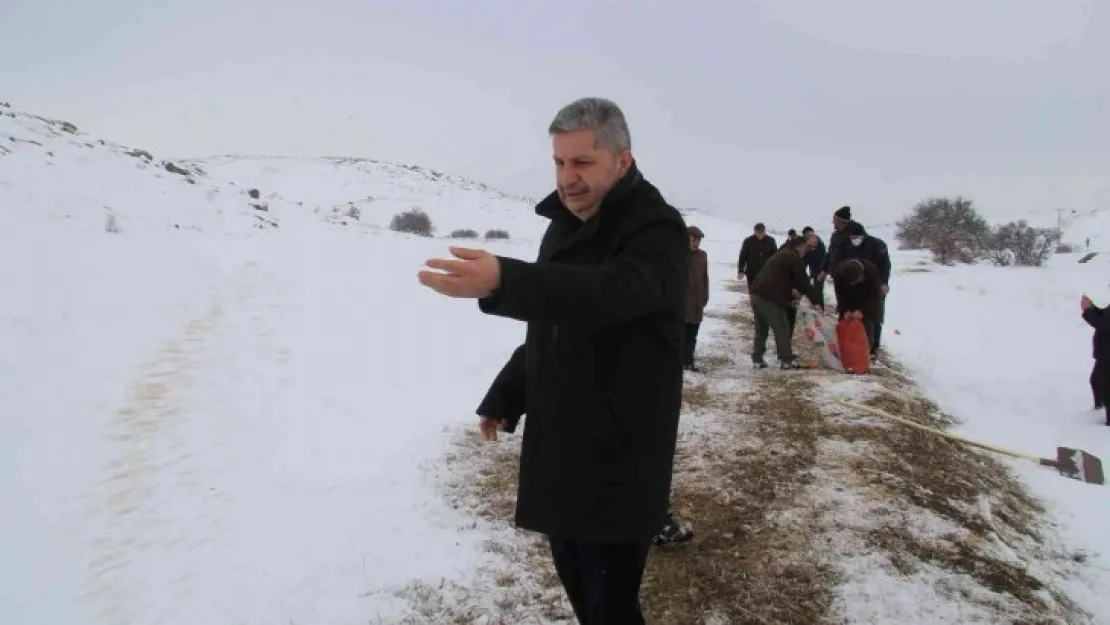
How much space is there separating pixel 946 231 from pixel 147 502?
129 feet

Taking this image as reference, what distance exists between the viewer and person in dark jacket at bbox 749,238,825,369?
8.61m

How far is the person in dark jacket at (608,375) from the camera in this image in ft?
5.78

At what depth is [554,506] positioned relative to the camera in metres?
1.94

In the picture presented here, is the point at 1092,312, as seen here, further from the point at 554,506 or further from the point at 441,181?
the point at 441,181

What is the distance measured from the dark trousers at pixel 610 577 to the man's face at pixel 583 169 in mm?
1049

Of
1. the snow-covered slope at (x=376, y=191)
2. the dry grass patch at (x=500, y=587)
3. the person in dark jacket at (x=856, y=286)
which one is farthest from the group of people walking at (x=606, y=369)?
the snow-covered slope at (x=376, y=191)

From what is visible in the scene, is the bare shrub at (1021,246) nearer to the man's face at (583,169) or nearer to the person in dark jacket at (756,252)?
the person in dark jacket at (756,252)

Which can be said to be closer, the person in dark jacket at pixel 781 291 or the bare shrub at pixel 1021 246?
the person in dark jacket at pixel 781 291

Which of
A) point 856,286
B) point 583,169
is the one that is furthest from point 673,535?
point 856,286

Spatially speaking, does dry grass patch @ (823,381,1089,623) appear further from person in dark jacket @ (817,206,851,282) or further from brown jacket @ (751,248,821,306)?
person in dark jacket @ (817,206,851,282)

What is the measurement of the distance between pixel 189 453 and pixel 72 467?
0.79 metres

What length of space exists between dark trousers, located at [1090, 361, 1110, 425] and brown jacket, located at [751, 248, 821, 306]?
3.14 metres

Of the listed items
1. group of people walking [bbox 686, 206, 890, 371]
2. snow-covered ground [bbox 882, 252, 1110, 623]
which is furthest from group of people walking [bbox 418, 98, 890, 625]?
group of people walking [bbox 686, 206, 890, 371]

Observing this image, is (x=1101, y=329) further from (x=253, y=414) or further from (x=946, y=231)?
(x=946, y=231)
